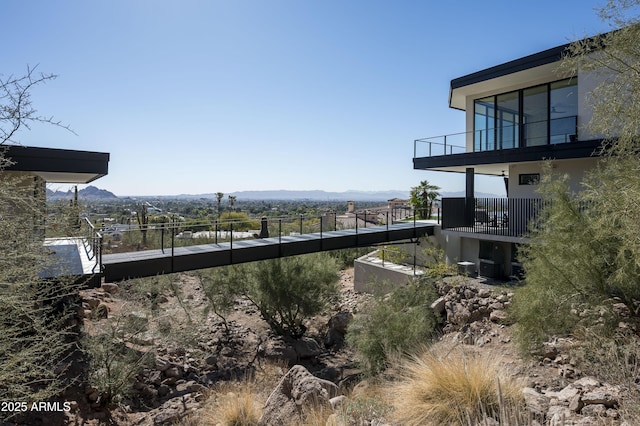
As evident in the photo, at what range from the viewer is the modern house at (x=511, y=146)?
14562mm

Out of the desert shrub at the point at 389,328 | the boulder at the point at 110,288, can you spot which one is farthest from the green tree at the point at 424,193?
the boulder at the point at 110,288

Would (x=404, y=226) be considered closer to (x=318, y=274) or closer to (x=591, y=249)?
(x=318, y=274)

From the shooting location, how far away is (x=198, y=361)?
584 inches

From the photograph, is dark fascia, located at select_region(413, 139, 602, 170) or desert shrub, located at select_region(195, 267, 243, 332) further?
desert shrub, located at select_region(195, 267, 243, 332)

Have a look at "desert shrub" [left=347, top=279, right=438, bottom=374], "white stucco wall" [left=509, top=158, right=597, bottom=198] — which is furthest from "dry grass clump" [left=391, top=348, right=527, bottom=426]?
"white stucco wall" [left=509, top=158, right=597, bottom=198]

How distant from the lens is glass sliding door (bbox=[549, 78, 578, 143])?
14953 mm

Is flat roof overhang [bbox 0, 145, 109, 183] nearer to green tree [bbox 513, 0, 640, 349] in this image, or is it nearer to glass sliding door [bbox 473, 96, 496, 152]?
green tree [bbox 513, 0, 640, 349]

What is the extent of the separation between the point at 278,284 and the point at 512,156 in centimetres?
1111

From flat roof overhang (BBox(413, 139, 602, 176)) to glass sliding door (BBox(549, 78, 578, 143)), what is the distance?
1.01 m

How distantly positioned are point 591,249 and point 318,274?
11384mm

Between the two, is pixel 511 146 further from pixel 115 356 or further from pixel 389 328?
pixel 115 356

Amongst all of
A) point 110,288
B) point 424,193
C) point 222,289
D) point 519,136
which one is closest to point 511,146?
point 519,136

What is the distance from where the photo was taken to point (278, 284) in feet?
55.4

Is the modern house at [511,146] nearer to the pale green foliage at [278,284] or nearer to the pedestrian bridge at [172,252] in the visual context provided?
the pedestrian bridge at [172,252]
